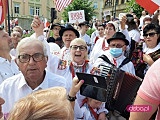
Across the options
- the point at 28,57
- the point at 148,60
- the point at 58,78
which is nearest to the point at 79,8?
the point at 148,60

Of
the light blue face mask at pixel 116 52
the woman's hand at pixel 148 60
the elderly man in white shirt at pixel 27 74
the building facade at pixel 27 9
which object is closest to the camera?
the elderly man in white shirt at pixel 27 74

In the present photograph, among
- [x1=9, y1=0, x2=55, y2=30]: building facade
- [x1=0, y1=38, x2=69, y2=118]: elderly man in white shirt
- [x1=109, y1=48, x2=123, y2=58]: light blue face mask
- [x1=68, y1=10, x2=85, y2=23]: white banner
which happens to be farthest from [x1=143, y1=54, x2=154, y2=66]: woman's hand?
[x1=9, y1=0, x2=55, y2=30]: building facade

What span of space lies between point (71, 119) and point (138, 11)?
60.1 feet

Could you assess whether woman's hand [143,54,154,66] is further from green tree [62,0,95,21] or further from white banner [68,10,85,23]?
green tree [62,0,95,21]

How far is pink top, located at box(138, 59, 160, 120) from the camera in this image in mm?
1547

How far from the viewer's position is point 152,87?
155 centimetres

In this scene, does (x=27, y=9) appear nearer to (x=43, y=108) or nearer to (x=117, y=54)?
(x=117, y=54)

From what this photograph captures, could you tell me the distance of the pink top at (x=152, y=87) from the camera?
155 cm

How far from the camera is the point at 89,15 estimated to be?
3481cm

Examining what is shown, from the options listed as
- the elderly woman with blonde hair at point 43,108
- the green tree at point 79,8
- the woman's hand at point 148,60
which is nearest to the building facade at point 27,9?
the green tree at point 79,8

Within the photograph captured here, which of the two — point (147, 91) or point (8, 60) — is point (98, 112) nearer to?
point (8, 60)

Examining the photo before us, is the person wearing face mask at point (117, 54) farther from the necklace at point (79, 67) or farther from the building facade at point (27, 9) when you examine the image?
the building facade at point (27, 9)

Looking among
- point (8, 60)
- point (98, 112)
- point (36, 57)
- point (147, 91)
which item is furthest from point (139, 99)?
point (8, 60)

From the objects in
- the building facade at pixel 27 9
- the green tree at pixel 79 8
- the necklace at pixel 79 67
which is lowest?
the necklace at pixel 79 67
